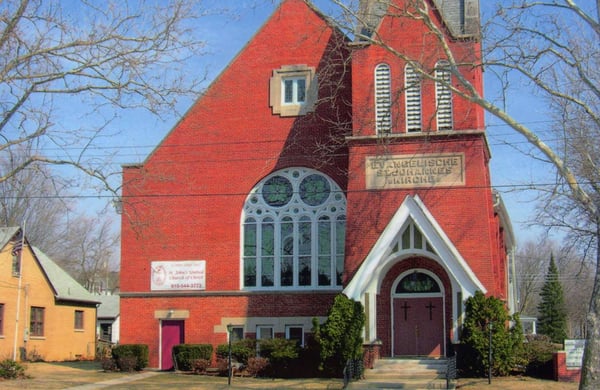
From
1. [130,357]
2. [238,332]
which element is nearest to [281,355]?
[238,332]

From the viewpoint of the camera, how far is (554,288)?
64.2 m

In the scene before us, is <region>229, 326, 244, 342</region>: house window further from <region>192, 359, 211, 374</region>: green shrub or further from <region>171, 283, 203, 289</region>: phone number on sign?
<region>171, 283, 203, 289</region>: phone number on sign

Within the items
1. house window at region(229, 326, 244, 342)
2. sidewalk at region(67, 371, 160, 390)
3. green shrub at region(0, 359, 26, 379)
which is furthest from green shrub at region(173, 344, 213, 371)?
→ green shrub at region(0, 359, 26, 379)

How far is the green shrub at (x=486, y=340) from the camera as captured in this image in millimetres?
23844

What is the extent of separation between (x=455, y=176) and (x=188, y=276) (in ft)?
38.7

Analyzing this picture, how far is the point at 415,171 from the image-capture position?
26672mm

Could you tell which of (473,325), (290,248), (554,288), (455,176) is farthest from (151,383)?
(554,288)

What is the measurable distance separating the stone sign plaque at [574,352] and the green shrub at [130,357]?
15.8m

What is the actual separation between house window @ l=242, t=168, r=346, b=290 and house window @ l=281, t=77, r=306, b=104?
2854mm

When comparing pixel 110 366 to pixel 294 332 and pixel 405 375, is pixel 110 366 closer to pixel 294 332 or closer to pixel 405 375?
pixel 294 332

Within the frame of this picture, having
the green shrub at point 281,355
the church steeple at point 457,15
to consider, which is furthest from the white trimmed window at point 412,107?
the green shrub at point 281,355

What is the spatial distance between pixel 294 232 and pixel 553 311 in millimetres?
39502

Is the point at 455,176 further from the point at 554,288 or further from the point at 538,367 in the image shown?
the point at 554,288

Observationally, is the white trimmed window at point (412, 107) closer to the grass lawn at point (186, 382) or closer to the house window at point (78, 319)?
the grass lawn at point (186, 382)
